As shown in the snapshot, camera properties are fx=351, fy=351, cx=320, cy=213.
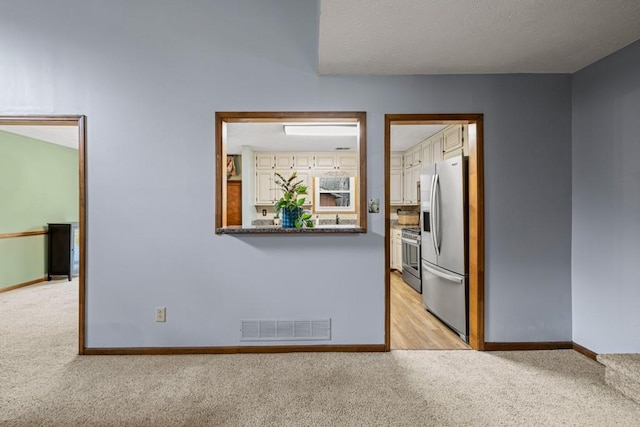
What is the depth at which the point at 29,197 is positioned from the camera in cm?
570

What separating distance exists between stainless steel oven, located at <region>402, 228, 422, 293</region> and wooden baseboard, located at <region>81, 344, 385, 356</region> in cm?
225

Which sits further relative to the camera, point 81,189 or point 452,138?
point 452,138

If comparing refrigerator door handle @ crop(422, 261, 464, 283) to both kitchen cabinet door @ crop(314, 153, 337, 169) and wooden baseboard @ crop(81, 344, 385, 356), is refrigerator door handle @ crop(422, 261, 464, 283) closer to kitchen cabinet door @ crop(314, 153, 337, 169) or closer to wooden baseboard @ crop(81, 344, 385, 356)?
wooden baseboard @ crop(81, 344, 385, 356)

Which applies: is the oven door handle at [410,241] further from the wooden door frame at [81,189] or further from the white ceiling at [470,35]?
the wooden door frame at [81,189]

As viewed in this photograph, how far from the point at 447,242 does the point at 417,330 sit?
3.04 feet

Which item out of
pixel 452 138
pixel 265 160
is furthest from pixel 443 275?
pixel 265 160

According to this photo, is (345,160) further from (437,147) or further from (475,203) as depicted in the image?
(475,203)

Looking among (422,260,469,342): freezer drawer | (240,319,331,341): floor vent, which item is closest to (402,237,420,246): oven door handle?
(422,260,469,342): freezer drawer

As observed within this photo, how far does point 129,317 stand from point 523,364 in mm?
3141

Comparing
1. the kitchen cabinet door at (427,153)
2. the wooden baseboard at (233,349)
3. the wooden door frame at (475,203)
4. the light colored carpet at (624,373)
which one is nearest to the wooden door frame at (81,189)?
the wooden baseboard at (233,349)

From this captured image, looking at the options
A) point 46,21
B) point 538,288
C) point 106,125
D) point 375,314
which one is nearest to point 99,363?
point 106,125

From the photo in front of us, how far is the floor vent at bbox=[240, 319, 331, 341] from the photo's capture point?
2.91m

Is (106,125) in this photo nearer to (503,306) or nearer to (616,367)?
(503,306)

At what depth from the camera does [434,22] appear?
2111 mm
